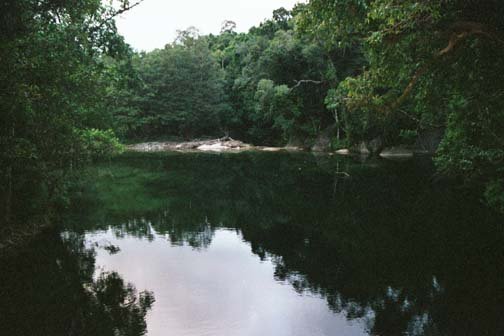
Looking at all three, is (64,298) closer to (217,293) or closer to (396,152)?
(217,293)

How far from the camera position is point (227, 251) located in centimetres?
1418

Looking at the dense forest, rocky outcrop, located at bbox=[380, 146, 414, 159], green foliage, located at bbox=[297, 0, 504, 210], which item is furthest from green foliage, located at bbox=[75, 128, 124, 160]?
rocky outcrop, located at bbox=[380, 146, 414, 159]

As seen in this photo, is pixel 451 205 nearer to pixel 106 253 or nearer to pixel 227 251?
pixel 227 251

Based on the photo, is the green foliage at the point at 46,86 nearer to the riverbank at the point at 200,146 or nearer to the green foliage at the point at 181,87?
the riverbank at the point at 200,146

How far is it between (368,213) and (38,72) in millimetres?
13879

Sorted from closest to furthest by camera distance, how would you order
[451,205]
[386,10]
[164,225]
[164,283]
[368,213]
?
[386,10]
[164,283]
[164,225]
[368,213]
[451,205]

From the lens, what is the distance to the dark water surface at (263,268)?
878 cm

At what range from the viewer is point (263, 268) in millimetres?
12297

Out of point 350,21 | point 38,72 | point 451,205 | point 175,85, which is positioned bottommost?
point 451,205

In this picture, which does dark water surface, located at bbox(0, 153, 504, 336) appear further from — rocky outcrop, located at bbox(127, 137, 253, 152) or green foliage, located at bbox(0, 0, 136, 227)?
rocky outcrop, located at bbox(127, 137, 253, 152)

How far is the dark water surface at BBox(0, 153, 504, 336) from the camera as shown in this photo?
8.78 metres

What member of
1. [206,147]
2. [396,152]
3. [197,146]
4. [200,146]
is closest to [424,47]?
[396,152]

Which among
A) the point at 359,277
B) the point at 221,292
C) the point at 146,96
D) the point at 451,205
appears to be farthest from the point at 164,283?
the point at 146,96

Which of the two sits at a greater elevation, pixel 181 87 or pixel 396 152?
pixel 181 87
